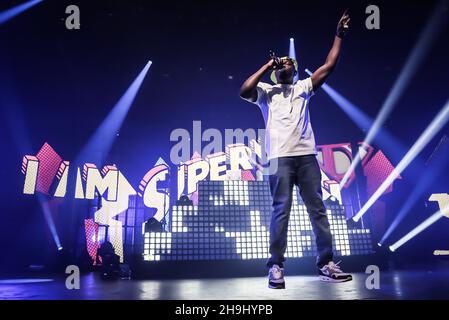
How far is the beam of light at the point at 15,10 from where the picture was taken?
5.14m

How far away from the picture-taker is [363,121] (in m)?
8.12

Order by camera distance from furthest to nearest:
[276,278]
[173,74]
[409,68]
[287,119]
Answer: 1. [173,74]
2. [409,68]
3. [287,119]
4. [276,278]

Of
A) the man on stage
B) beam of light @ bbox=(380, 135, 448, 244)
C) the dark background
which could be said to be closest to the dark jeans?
the man on stage

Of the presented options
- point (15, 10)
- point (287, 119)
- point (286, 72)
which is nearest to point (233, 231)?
point (287, 119)

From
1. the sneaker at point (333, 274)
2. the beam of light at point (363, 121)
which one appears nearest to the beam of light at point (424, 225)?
the beam of light at point (363, 121)

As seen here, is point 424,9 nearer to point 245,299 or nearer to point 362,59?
point 362,59

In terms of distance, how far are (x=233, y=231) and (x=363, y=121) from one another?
17.9 ft

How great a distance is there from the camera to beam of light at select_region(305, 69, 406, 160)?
25.3 ft

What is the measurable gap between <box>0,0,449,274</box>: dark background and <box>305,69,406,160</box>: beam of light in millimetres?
114

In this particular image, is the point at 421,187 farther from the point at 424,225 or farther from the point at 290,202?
→ the point at 290,202

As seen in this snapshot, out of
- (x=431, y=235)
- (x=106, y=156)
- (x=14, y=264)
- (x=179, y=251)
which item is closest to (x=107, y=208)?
(x=106, y=156)

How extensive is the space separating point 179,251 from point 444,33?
6435 mm

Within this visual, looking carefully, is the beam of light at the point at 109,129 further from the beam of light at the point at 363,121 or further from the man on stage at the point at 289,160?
the man on stage at the point at 289,160

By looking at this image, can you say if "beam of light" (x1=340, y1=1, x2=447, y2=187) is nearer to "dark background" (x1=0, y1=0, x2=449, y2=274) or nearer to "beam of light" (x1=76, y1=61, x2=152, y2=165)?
"dark background" (x1=0, y1=0, x2=449, y2=274)
